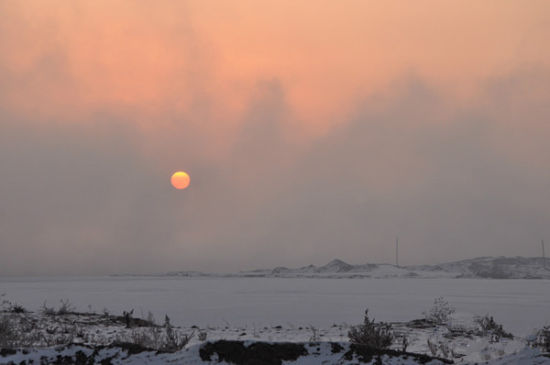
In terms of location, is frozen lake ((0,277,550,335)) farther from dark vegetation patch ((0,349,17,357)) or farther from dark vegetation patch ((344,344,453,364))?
dark vegetation patch ((0,349,17,357))

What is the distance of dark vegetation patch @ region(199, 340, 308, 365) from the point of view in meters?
1.80

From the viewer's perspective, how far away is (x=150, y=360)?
180 cm

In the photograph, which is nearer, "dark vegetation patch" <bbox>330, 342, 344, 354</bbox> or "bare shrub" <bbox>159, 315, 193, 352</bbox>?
"dark vegetation patch" <bbox>330, 342, 344, 354</bbox>

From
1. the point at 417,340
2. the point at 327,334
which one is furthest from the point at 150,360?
the point at 327,334

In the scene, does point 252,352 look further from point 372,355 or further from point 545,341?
point 545,341

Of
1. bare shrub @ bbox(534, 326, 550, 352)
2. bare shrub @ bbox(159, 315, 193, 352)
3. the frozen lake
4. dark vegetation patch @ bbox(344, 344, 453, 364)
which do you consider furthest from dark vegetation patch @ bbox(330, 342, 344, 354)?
the frozen lake

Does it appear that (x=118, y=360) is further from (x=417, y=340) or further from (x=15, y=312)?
(x=15, y=312)

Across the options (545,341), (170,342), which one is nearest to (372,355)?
(170,342)

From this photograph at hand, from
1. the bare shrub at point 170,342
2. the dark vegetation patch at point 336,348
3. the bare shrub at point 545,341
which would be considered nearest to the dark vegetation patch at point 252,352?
the dark vegetation patch at point 336,348

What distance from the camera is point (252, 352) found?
1.85 metres

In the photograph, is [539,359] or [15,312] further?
[15,312]

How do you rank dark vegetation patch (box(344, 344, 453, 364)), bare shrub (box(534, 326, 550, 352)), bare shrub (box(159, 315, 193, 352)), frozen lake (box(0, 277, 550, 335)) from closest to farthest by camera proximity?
1. dark vegetation patch (box(344, 344, 453, 364))
2. bare shrub (box(534, 326, 550, 352))
3. bare shrub (box(159, 315, 193, 352))
4. frozen lake (box(0, 277, 550, 335))

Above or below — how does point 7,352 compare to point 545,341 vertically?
above

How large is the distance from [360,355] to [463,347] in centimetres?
1025
